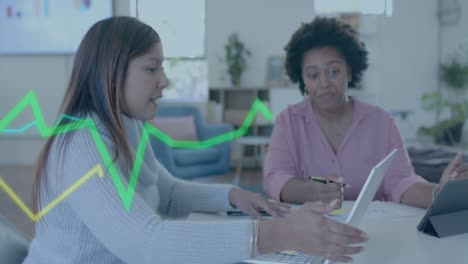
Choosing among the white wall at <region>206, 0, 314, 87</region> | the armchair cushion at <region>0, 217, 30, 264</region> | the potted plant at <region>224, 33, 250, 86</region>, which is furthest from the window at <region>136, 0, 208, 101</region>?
the armchair cushion at <region>0, 217, 30, 264</region>

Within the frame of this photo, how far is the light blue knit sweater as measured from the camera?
2.48 ft

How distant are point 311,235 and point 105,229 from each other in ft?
1.07

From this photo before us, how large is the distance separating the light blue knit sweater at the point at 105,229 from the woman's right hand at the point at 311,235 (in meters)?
0.04

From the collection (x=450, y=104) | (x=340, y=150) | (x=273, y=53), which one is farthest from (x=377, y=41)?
(x=340, y=150)

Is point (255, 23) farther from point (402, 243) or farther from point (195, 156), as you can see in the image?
point (402, 243)

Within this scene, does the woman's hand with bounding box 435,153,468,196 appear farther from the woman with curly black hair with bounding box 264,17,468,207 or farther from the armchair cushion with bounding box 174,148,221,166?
the armchair cushion with bounding box 174,148,221,166

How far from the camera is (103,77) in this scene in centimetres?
90

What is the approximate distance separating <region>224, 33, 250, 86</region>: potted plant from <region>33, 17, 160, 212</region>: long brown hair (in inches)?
189

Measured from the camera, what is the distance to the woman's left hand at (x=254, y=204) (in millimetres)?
1172

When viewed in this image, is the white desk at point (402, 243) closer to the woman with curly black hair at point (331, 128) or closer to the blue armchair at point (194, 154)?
the woman with curly black hair at point (331, 128)

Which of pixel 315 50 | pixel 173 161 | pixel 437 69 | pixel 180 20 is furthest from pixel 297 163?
pixel 437 69

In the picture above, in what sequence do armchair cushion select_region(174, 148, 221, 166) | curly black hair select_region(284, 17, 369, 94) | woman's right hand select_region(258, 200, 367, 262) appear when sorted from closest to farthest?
1. woman's right hand select_region(258, 200, 367, 262)
2. curly black hair select_region(284, 17, 369, 94)
3. armchair cushion select_region(174, 148, 221, 166)

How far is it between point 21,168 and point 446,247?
480 centimetres
